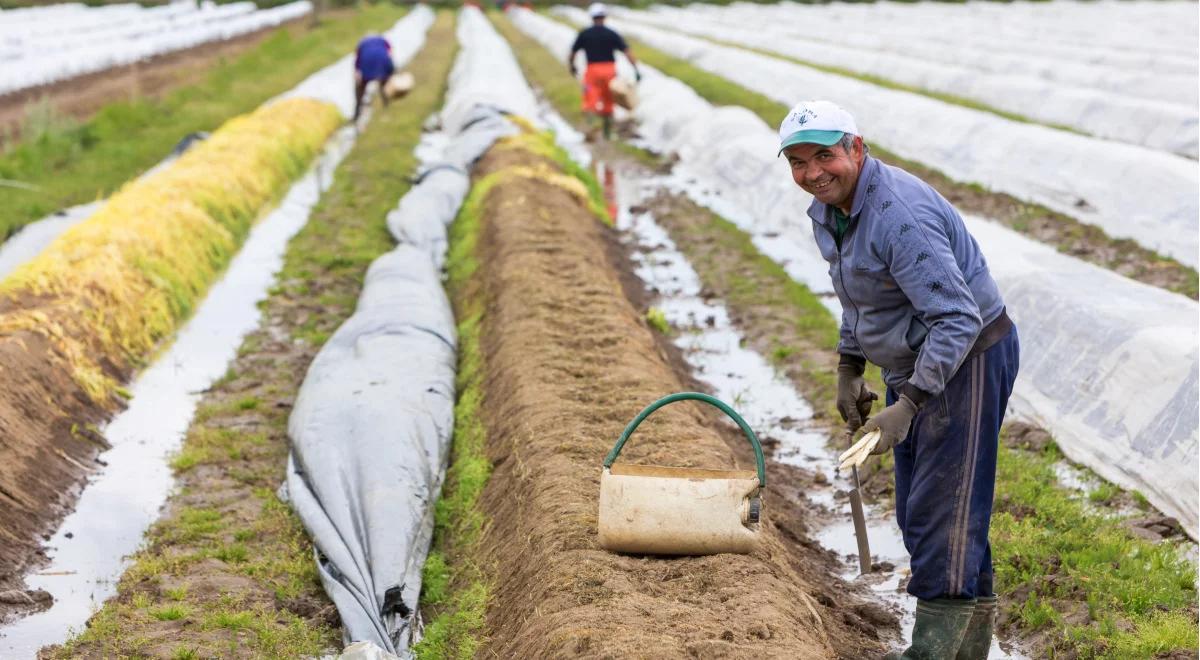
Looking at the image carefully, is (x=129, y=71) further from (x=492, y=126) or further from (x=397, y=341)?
(x=397, y=341)

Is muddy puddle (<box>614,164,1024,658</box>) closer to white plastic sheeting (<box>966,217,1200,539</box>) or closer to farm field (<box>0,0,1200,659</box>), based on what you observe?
farm field (<box>0,0,1200,659</box>)

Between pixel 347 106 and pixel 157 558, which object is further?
pixel 347 106

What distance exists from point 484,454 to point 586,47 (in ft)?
30.4

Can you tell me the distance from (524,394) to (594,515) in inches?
58.0

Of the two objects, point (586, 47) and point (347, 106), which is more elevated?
point (586, 47)

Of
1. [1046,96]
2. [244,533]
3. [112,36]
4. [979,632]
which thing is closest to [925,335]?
[979,632]

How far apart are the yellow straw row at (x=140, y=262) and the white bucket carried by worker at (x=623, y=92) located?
4.14 m

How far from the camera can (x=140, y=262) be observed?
8227mm

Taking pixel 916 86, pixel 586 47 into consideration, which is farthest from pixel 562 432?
pixel 916 86

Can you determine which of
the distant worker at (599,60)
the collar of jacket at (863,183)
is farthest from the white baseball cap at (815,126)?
the distant worker at (599,60)

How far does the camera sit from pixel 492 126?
14281mm

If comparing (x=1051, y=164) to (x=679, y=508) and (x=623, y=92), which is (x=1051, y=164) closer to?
(x=623, y=92)

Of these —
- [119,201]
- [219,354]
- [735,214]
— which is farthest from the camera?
[735,214]

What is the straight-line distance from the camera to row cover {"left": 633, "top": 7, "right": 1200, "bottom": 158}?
12.7 metres
